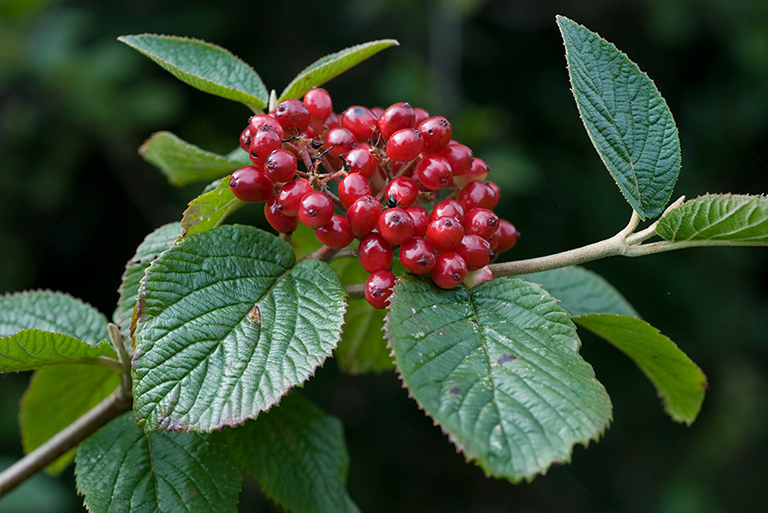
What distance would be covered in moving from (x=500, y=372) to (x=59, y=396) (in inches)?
40.7

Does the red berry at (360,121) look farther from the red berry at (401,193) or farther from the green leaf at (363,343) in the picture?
the green leaf at (363,343)

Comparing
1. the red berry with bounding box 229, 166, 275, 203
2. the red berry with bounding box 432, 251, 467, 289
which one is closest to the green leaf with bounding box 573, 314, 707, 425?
the red berry with bounding box 432, 251, 467, 289

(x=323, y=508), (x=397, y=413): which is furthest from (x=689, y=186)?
(x=323, y=508)

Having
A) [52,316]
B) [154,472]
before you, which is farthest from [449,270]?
[52,316]

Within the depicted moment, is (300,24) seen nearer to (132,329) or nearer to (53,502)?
(53,502)

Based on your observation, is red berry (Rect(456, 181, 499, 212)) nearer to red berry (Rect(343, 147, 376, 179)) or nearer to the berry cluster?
the berry cluster

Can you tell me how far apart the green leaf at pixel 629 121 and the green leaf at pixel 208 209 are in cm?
63

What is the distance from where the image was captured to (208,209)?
3.29 ft

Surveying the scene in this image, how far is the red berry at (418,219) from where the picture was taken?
1.02 m

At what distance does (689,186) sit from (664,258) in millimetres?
614

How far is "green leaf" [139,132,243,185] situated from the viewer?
128cm

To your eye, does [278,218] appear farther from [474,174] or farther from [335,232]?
[474,174]

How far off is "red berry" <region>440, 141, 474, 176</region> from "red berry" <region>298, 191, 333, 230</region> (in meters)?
0.26

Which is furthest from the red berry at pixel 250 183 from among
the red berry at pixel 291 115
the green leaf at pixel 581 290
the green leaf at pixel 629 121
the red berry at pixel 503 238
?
the green leaf at pixel 581 290
